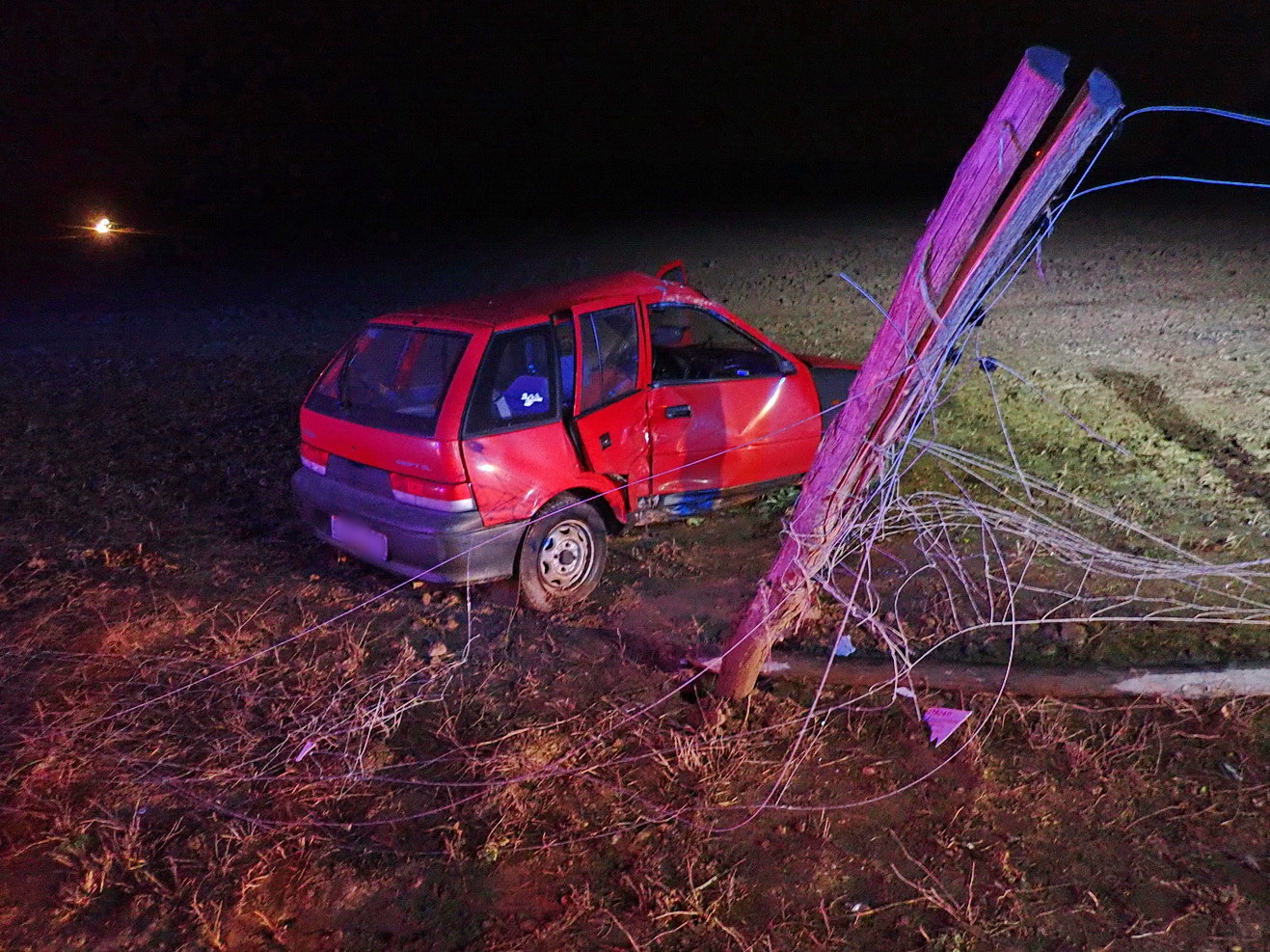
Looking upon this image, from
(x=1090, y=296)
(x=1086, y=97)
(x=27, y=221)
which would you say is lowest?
(x=27, y=221)

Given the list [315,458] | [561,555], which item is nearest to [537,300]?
[561,555]

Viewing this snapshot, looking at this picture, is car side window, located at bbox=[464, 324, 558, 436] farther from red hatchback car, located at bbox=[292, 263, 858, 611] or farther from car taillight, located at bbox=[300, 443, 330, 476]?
car taillight, located at bbox=[300, 443, 330, 476]

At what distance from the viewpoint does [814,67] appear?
2300 centimetres

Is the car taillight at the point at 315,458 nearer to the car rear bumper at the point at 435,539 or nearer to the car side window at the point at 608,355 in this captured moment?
the car rear bumper at the point at 435,539

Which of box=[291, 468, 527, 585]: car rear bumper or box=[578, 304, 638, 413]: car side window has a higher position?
box=[578, 304, 638, 413]: car side window

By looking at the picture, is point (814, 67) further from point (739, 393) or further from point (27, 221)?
point (739, 393)

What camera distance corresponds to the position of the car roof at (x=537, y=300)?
4.67 meters

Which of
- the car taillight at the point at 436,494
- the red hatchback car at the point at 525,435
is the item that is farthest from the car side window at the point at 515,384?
the car taillight at the point at 436,494

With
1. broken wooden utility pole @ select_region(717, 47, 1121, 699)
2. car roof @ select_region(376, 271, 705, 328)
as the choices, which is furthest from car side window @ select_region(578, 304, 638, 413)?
broken wooden utility pole @ select_region(717, 47, 1121, 699)

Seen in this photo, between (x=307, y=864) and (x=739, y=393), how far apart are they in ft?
11.4

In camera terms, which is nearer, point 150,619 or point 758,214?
point 150,619

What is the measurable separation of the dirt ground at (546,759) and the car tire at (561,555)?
16cm

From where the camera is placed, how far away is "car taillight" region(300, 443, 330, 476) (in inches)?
194

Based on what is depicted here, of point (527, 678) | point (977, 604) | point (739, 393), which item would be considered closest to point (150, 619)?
point (527, 678)
